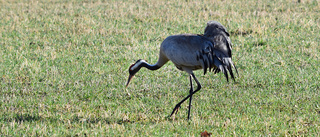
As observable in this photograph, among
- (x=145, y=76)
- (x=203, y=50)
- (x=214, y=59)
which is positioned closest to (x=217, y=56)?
(x=214, y=59)

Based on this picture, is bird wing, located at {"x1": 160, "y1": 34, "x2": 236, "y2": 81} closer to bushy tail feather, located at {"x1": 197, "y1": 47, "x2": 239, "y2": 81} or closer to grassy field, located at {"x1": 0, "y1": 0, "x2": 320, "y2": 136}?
bushy tail feather, located at {"x1": 197, "y1": 47, "x2": 239, "y2": 81}

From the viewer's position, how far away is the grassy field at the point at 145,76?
244 inches

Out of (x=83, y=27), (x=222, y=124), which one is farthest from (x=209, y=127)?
(x=83, y=27)

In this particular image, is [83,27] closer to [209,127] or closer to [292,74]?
[292,74]

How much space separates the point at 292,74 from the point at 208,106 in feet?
8.25

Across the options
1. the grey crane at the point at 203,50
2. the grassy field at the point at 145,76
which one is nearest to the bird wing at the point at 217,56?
the grey crane at the point at 203,50

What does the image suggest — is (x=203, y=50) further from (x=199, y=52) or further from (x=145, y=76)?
(x=145, y=76)

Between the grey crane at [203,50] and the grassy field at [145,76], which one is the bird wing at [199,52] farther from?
the grassy field at [145,76]

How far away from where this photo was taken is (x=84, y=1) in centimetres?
1847

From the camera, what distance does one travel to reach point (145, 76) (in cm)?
891

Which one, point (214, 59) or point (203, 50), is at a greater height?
point (203, 50)

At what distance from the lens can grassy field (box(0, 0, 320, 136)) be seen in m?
6.20

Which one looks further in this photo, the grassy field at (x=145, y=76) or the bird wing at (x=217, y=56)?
the bird wing at (x=217, y=56)

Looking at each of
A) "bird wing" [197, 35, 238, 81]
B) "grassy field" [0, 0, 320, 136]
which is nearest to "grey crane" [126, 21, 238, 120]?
"bird wing" [197, 35, 238, 81]
